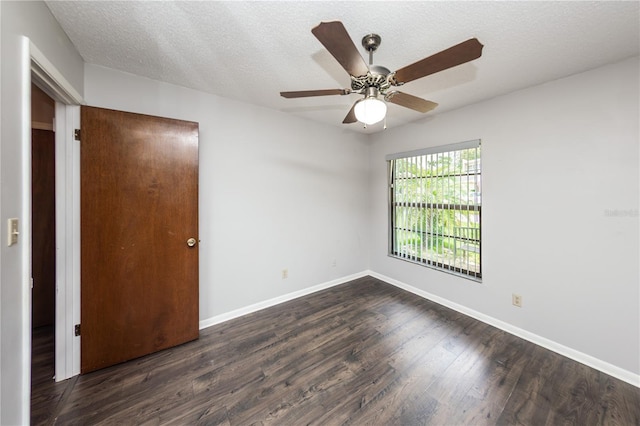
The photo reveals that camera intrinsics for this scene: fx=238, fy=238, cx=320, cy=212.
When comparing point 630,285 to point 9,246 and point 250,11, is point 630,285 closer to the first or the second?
point 250,11

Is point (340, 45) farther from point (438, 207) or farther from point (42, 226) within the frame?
point (42, 226)

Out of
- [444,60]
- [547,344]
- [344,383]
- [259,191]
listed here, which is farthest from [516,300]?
[259,191]

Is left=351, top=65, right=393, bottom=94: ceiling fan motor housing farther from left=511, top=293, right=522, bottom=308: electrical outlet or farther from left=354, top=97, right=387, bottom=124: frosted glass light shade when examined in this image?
left=511, top=293, right=522, bottom=308: electrical outlet

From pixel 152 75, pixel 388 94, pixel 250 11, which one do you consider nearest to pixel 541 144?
pixel 388 94

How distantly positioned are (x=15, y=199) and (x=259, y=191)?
6.21 ft

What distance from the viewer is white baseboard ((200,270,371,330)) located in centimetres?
256

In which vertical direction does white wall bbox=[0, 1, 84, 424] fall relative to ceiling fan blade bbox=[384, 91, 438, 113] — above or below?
below

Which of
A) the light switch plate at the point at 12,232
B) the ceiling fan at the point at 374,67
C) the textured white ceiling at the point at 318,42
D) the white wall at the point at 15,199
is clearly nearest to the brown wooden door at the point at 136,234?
the textured white ceiling at the point at 318,42

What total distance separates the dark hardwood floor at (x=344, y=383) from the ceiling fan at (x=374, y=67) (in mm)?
→ 1892

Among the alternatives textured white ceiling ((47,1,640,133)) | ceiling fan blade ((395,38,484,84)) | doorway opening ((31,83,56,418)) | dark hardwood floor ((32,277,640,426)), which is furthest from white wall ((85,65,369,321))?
ceiling fan blade ((395,38,484,84))

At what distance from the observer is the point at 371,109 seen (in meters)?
1.47

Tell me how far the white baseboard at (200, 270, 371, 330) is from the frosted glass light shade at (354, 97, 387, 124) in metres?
2.43

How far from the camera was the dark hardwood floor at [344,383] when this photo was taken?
153 cm

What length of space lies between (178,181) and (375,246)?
9.87 feet
